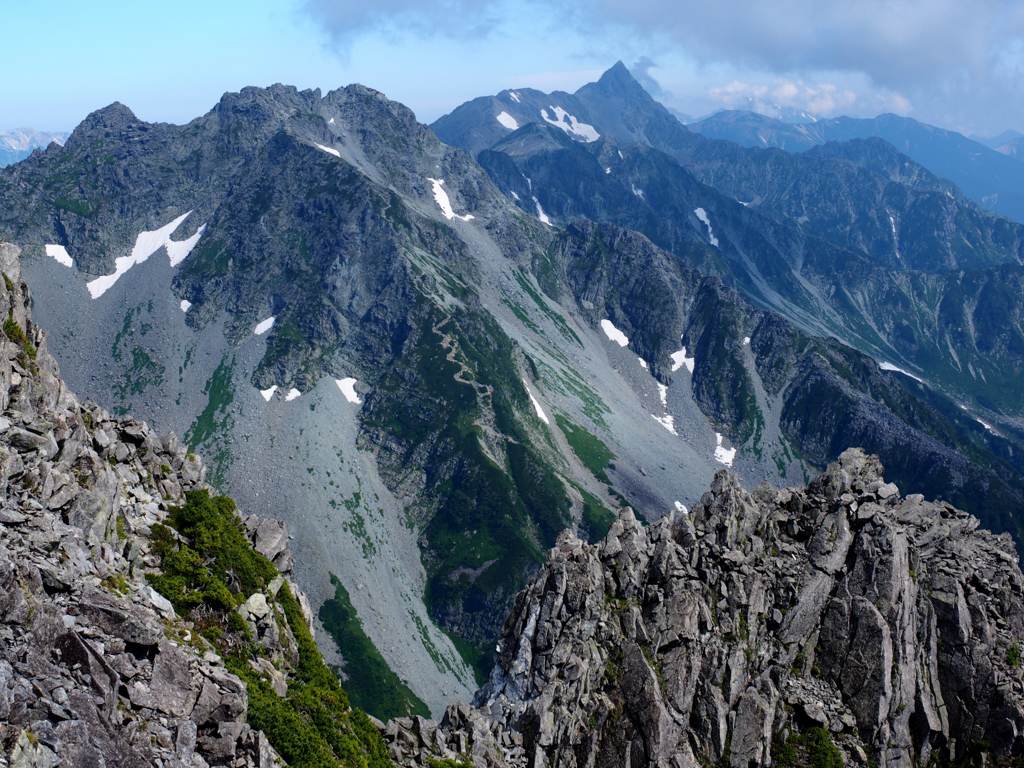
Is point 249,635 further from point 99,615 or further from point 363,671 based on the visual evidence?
point 363,671

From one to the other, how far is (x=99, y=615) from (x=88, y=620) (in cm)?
43

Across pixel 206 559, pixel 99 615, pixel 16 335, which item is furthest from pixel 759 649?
pixel 16 335

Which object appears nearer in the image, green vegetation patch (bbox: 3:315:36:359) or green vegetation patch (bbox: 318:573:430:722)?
green vegetation patch (bbox: 3:315:36:359)

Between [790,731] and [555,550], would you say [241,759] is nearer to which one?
[555,550]

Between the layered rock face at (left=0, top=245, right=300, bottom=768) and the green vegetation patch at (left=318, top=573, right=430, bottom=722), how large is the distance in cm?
11659

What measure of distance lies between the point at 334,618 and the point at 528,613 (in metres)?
119

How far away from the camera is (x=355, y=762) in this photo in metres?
37.3

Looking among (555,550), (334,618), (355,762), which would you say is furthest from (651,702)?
(334,618)

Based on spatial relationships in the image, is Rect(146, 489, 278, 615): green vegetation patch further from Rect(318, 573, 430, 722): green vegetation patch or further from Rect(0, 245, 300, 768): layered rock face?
Rect(318, 573, 430, 722): green vegetation patch

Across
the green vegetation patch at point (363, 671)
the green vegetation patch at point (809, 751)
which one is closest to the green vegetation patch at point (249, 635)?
the green vegetation patch at point (809, 751)

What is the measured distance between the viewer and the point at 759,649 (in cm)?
5650

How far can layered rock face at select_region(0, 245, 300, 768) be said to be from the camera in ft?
72.0

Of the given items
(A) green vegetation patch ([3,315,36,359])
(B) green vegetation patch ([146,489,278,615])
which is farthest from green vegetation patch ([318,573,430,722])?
(A) green vegetation patch ([3,315,36,359])

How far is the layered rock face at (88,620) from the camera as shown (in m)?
21.9
